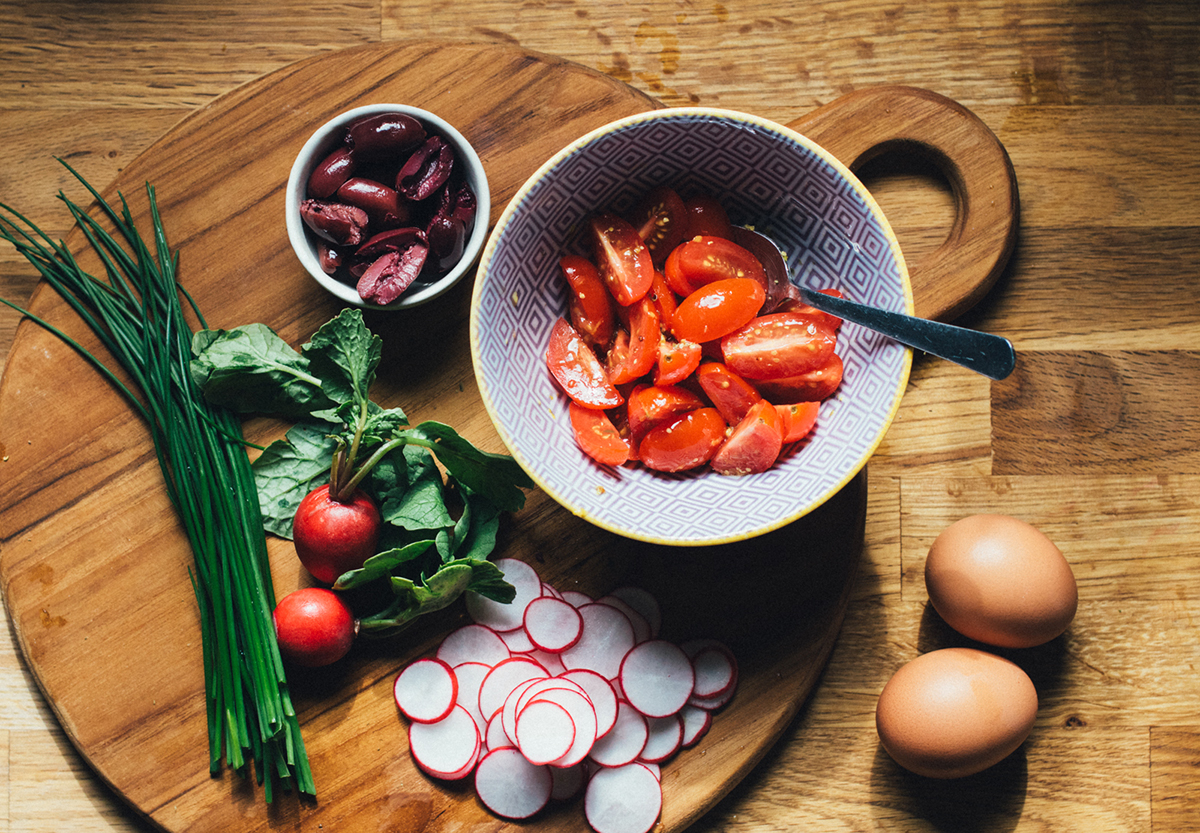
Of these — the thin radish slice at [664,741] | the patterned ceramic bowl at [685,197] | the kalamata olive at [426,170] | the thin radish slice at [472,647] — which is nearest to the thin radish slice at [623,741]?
the thin radish slice at [664,741]

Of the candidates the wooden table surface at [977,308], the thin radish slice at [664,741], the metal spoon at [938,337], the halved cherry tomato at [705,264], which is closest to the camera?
the metal spoon at [938,337]

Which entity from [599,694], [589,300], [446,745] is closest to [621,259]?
[589,300]

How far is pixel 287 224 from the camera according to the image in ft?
4.33

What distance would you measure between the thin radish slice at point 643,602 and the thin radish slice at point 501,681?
0.68 feet

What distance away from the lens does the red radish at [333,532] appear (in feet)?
4.29

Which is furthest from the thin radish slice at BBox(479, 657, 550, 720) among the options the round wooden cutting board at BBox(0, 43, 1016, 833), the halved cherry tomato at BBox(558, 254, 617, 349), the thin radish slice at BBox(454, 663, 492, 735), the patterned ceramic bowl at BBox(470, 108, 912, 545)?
the halved cherry tomato at BBox(558, 254, 617, 349)

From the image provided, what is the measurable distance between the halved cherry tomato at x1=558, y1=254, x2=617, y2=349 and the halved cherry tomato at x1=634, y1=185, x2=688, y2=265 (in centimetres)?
11

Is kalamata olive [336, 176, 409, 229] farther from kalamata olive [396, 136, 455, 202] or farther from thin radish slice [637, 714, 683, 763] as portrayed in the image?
thin radish slice [637, 714, 683, 763]

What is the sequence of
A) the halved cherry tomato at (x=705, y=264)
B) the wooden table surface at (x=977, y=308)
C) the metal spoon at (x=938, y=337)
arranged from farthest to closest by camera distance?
1. the wooden table surface at (x=977, y=308)
2. the halved cherry tomato at (x=705, y=264)
3. the metal spoon at (x=938, y=337)

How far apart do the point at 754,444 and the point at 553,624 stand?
1.61ft

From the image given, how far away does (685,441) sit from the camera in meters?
1.26

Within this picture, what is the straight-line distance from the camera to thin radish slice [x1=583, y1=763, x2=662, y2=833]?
1.37 m

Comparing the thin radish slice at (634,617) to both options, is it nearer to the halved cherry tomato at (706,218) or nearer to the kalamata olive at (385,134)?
the halved cherry tomato at (706,218)

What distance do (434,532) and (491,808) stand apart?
485 millimetres
